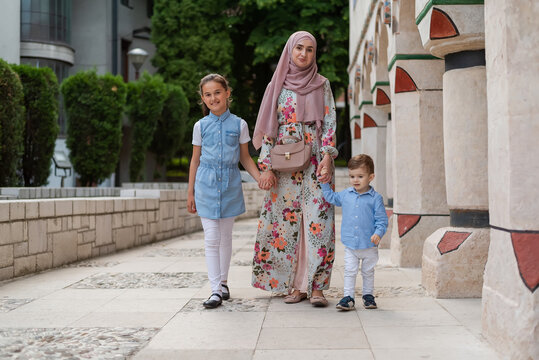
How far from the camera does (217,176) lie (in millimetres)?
4898

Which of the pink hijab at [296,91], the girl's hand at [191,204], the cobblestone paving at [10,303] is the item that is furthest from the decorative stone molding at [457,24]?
the cobblestone paving at [10,303]

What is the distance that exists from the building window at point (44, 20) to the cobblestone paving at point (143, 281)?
19.3 m

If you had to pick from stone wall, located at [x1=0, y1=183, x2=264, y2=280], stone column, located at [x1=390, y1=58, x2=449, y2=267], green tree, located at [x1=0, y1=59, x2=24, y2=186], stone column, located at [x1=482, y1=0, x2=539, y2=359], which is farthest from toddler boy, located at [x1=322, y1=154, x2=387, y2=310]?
green tree, located at [x1=0, y1=59, x2=24, y2=186]

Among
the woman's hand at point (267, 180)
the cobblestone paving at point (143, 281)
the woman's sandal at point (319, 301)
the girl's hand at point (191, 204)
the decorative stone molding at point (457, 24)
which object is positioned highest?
the decorative stone molding at point (457, 24)

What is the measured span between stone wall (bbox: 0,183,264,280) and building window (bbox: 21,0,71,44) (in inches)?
584

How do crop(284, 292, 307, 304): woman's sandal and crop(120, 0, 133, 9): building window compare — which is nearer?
crop(284, 292, 307, 304): woman's sandal

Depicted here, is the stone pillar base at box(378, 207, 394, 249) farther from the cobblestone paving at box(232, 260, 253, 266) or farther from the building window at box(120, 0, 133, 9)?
the building window at box(120, 0, 133, 9)

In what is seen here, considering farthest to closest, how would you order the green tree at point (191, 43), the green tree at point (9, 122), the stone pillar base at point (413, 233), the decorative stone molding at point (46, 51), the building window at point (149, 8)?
1. the building window at point (149, 8)
2. the green tree at point (191, 43)
3. the decorative stone molding at point (46, 51)
4. the green tree at point (9, 122)
5. the stone pillar base at point (413, 233)

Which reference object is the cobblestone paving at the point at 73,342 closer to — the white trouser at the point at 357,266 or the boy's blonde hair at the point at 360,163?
the white trouser at the point at 357,266

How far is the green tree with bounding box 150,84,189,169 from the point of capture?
2191cm

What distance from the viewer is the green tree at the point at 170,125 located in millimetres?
21906

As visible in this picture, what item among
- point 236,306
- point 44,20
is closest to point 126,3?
point 44,20

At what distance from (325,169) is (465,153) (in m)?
1.15

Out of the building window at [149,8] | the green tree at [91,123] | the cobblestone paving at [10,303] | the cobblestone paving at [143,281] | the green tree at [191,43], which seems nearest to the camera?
the cobblestone paving at [10,303]
